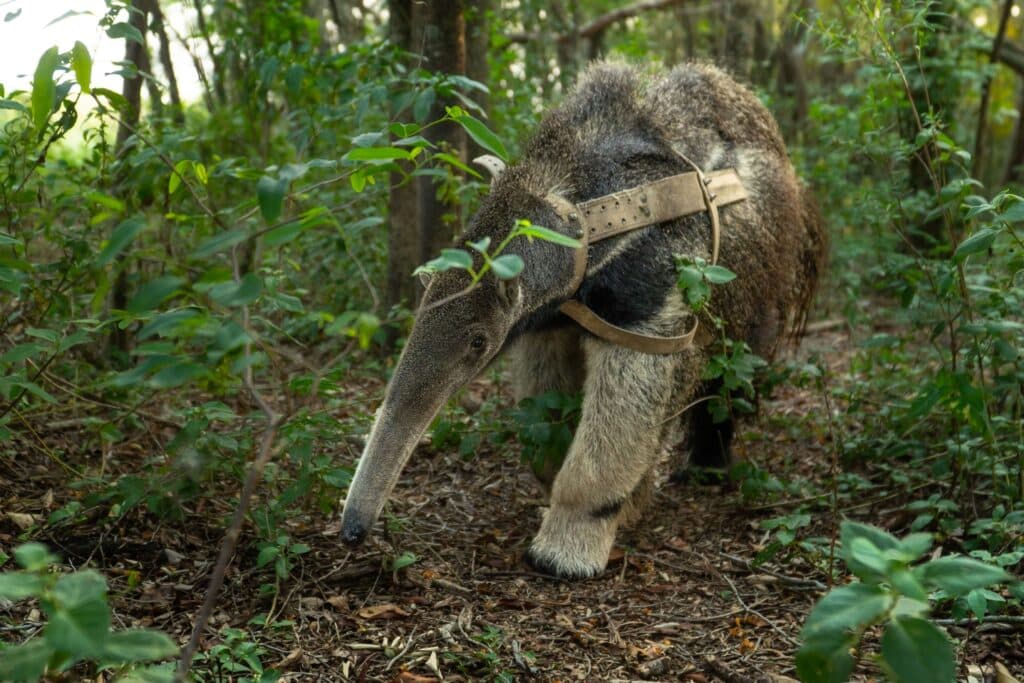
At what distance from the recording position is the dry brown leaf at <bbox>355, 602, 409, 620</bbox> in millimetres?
3010

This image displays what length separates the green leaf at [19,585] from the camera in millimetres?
1400

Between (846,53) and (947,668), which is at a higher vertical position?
(846,53)

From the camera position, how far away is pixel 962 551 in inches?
132

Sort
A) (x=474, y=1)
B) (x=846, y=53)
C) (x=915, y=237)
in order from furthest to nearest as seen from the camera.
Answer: (x=915, y=237)
(x=474, y=1)
(x=846, y=53)

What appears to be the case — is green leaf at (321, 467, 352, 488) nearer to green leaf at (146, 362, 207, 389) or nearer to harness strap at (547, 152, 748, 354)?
harness strap at (547, 152, 748, 354)

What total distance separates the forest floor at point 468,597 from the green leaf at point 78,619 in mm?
983

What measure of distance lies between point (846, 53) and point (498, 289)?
6.59 ft

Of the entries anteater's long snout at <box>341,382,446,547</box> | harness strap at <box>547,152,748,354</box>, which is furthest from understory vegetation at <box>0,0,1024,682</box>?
harness strap at <box>547,152,748,354</box>

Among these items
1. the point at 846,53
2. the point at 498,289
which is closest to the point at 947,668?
the point at 498,289

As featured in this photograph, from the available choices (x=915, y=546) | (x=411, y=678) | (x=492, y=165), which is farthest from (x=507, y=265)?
(x=492, y=165)

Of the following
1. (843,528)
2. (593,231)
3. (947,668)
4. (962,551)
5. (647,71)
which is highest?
(647,71)

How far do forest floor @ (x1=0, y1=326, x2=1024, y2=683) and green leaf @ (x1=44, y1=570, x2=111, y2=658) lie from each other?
0.98 meters

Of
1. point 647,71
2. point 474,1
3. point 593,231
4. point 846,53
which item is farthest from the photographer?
point 474,1

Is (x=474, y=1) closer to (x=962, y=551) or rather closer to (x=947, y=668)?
(x=962, y=551)
